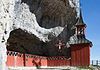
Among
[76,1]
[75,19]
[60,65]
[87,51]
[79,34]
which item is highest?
[76,1]

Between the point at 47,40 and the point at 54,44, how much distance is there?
132 centimetres

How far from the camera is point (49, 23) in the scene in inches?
1426

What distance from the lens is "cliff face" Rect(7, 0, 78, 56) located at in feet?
112

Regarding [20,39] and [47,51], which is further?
[47,51]

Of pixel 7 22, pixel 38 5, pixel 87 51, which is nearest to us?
pixel 7 22

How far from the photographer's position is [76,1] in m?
36.3

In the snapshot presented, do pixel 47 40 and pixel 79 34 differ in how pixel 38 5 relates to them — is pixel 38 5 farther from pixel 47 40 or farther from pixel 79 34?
pixel 79 34

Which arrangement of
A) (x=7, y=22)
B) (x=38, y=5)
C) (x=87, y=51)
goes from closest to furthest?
1. (x=7, y=22)
2. (x=87, y=51)
3. (x=38, y=5)

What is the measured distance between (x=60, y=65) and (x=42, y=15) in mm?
8213

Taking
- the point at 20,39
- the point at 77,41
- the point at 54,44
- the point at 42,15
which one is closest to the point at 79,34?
the point at 77,41

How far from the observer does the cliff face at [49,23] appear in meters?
34.0

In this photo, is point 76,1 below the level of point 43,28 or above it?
above

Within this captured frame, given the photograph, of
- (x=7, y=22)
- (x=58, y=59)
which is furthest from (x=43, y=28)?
(x=7, y=22)

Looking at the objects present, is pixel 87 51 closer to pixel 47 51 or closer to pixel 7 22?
pixel 47 51
